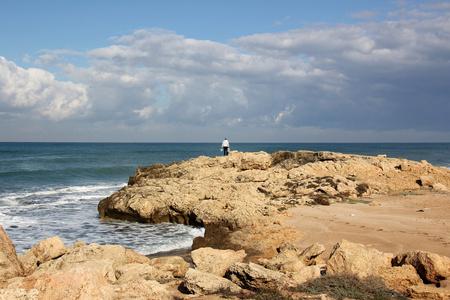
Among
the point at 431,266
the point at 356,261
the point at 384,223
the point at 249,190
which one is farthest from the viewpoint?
the point at 249,190

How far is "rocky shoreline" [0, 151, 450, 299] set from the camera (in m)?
5.79

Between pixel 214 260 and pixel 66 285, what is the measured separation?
369 cm

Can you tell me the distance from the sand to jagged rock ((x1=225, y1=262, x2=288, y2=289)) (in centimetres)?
269

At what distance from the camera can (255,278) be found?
232 inches

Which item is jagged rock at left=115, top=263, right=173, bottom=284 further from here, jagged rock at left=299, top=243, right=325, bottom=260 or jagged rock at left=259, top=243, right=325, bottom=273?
jagged rock at left=299, top=243, right=325, bottom=260

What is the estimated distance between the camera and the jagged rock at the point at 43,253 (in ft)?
25.4

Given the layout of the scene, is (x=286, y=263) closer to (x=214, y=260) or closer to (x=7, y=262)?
(x=214, y=260)

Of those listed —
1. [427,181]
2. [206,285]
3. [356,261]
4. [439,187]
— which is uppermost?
[427,181]

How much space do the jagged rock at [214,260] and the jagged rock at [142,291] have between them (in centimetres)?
150

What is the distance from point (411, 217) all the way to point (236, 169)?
985 centimetres

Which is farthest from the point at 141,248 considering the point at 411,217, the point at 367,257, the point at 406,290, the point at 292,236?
the point at 411,217

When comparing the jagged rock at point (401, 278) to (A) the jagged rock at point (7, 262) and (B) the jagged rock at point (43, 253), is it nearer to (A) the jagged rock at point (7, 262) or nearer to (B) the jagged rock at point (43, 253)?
(A) the jagged rock at point (7, 262)

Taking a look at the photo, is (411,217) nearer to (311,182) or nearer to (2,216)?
(311,182)

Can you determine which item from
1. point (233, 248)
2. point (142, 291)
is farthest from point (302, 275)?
point (233, 248)
